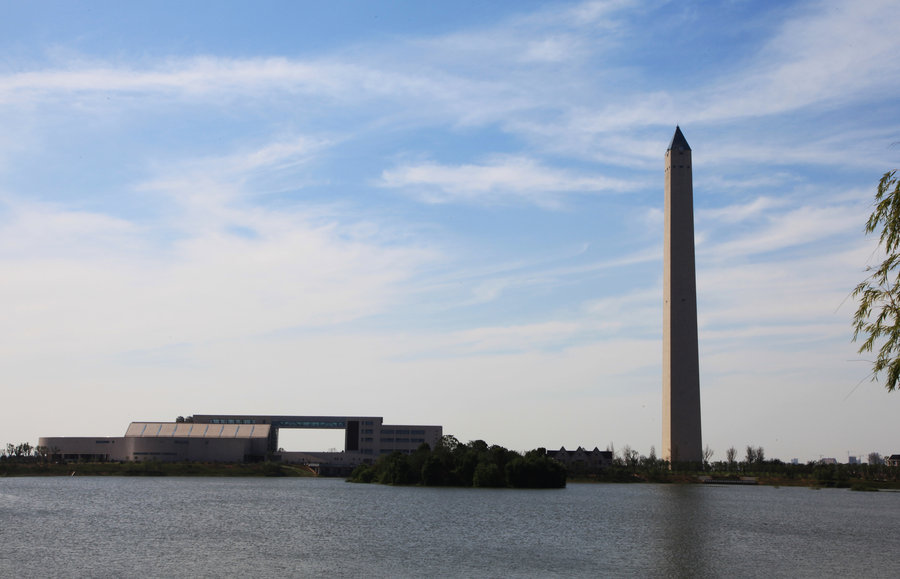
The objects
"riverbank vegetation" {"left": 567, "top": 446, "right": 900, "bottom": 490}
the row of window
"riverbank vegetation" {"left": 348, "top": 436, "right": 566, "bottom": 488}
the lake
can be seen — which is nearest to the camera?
the lake

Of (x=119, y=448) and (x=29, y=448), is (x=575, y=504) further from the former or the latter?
(x=29, y=448)

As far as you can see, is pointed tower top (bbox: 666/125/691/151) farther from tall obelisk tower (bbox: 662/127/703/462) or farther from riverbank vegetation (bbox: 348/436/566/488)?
riverbank vegetation (bbox: 348/436/566/488)

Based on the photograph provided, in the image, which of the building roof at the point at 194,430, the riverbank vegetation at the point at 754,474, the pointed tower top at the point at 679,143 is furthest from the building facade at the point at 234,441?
the pointed tower top at the point at 679,143

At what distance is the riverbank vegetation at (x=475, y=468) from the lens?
11600cm

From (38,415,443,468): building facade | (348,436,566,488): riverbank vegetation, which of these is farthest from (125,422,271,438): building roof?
(348,436,566,488): riverbank vegetation

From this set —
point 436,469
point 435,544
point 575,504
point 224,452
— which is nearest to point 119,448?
point 224,452

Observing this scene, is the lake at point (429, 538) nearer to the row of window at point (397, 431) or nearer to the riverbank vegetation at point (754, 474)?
the riverbank vegetation at point (754, 474)

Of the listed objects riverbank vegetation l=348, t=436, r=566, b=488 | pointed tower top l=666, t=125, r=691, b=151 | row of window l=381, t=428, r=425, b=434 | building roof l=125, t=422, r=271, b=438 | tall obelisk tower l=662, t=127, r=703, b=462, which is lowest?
riverbank vegetation l=348, t=436, r=566, b=488

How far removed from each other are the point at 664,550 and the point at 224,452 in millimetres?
144850

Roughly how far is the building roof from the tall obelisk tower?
3493 inches

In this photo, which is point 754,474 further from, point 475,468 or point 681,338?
point 475,468

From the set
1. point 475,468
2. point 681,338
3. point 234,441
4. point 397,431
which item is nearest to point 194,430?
point 234,441

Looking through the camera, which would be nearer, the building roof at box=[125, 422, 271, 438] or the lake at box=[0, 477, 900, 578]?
the lake at box=[0, 477, 900, 578]

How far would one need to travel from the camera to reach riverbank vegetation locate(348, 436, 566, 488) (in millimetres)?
116000
